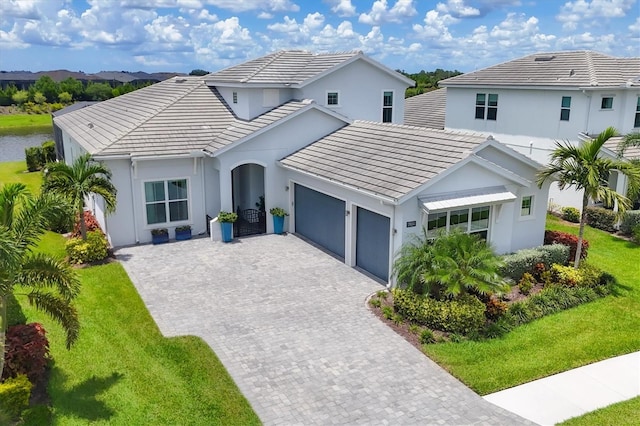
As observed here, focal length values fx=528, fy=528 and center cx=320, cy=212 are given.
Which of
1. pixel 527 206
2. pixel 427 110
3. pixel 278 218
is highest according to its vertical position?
pixel 427 110

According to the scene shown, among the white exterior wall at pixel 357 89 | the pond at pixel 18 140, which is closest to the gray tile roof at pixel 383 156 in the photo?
the white exterior wall at pixel 357 89

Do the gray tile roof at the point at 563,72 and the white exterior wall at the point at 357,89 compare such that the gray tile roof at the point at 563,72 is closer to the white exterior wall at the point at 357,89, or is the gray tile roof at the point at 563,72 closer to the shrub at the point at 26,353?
the white exterior wall at the point at 357,89

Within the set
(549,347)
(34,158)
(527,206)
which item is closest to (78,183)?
(549,347)

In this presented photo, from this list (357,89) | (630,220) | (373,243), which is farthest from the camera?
(357,89)

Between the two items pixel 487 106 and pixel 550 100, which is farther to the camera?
pixel 487 106

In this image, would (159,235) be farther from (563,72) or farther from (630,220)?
(563,72)

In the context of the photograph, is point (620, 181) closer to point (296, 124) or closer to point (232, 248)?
point (296, 124)

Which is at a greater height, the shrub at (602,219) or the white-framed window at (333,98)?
the white-framed window at (333,98)
